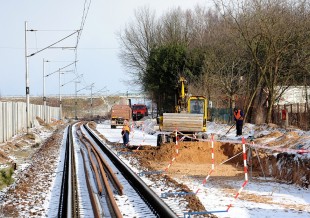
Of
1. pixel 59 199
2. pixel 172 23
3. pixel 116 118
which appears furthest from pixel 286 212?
pixel 172 23

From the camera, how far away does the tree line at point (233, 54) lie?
29.5 m

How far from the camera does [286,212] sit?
32.7ft

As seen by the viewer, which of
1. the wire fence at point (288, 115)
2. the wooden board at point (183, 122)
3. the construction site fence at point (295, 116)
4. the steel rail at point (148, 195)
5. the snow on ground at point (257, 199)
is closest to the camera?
the steel rail at point (148, 195)

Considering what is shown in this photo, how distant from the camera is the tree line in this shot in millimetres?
29469

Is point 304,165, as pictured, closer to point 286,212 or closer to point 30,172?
point 286,212

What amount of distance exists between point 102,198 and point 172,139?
13.4m

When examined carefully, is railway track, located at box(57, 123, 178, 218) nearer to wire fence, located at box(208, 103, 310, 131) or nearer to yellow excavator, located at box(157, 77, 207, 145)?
yellow excavator, located at box(157, 77, 207, 145)

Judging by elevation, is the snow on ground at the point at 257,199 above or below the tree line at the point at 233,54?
below

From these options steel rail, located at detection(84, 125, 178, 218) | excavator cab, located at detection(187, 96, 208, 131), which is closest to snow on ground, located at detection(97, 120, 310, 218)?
steel rail, located at detection(84, 125, 178, 218)

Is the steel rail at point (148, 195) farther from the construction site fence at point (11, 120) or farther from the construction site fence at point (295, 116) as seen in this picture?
the construction site fence at point (295, 116)

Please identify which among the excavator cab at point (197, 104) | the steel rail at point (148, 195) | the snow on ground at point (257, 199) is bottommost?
the snow on ground at point (257, 199)

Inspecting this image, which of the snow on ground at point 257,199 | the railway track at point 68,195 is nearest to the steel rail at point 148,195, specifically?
the snow on ground at point 257,199

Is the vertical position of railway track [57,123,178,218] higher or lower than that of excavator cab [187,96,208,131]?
lower

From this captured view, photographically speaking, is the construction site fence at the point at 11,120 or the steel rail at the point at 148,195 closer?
the steel rail at the point at 148,195
